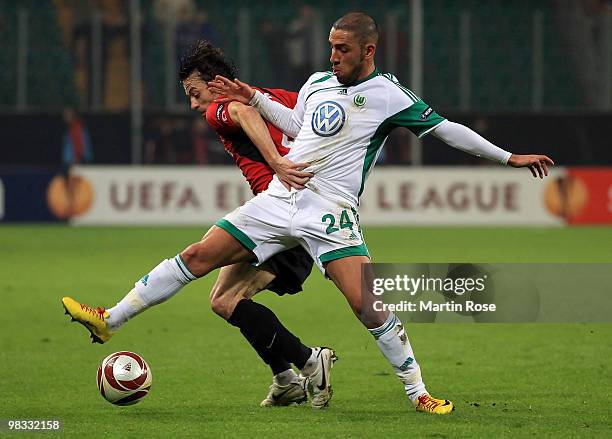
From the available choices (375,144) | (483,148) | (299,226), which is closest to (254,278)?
(299,226)

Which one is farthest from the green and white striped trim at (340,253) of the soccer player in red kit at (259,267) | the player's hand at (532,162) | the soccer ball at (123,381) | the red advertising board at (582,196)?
the red advertising board at (582,196)

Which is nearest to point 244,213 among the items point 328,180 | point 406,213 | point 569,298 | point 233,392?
point 328,180

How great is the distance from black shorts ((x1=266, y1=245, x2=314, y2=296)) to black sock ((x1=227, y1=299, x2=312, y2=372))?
0.77ft

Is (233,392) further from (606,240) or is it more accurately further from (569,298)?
(606,240)

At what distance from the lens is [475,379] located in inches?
323

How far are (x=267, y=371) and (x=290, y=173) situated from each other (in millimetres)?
2103

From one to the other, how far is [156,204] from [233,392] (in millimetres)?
14452

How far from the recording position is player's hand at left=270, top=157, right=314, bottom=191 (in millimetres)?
6809

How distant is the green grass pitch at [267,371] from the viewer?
658 cm

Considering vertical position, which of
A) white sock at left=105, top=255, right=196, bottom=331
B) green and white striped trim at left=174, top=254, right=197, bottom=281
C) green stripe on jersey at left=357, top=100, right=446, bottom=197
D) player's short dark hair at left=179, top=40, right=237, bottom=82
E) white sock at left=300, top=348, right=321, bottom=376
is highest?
player's short dark hair at left=179, top=40, right=237, bottom=82

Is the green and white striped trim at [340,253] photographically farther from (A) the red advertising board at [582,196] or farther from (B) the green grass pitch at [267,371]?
(A) the red advertising board at [582,196]

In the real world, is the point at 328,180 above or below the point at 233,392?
above

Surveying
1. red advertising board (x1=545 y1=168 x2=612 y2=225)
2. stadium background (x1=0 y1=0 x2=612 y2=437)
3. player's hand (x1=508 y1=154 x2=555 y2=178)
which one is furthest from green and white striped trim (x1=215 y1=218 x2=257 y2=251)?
red advertising board (x1=545 y1=168 x2=612 y2=225)

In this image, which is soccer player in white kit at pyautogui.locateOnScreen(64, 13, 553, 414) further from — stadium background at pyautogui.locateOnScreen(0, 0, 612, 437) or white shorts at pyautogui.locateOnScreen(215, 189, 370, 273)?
stadium background at pyautogui.locateOnScreen(0, 0, 612, 437)
